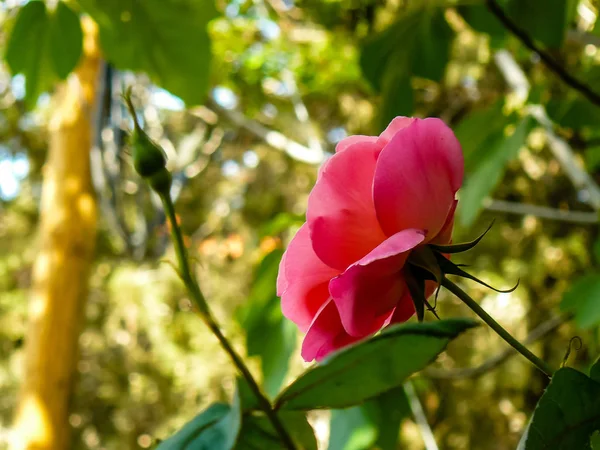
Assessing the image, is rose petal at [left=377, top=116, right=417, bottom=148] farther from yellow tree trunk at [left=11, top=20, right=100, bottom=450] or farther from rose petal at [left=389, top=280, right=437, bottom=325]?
yellow tree trunk at [left=11, top=20, right=100, bottom=450]

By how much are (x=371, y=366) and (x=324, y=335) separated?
0.05 m

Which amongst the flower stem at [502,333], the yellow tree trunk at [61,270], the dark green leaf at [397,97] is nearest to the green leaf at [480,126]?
the dark green leaf at [397,97]

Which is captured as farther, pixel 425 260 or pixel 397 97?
pixel 397 97

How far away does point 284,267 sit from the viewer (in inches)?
8.4

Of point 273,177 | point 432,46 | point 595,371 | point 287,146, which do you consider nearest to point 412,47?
point 432,46

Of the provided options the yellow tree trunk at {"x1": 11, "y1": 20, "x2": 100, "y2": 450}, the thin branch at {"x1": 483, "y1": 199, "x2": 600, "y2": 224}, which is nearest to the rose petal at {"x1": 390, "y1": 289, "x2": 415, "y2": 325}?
the thin branch at {"x1": 483, "y1": 199, "x2": 600, "y2": 224}

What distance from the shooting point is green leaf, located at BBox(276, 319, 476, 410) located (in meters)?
0.14

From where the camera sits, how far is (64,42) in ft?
1.93

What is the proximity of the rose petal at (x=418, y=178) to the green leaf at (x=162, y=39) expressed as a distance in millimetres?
472

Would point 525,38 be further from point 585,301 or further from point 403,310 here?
point 403,310

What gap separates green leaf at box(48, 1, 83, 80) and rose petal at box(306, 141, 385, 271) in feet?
1.54

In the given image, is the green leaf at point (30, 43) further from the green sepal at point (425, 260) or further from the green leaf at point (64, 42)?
A: the green sepal at point (425, 260)

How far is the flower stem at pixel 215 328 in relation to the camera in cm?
16

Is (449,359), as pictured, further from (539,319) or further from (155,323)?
(155,323)
